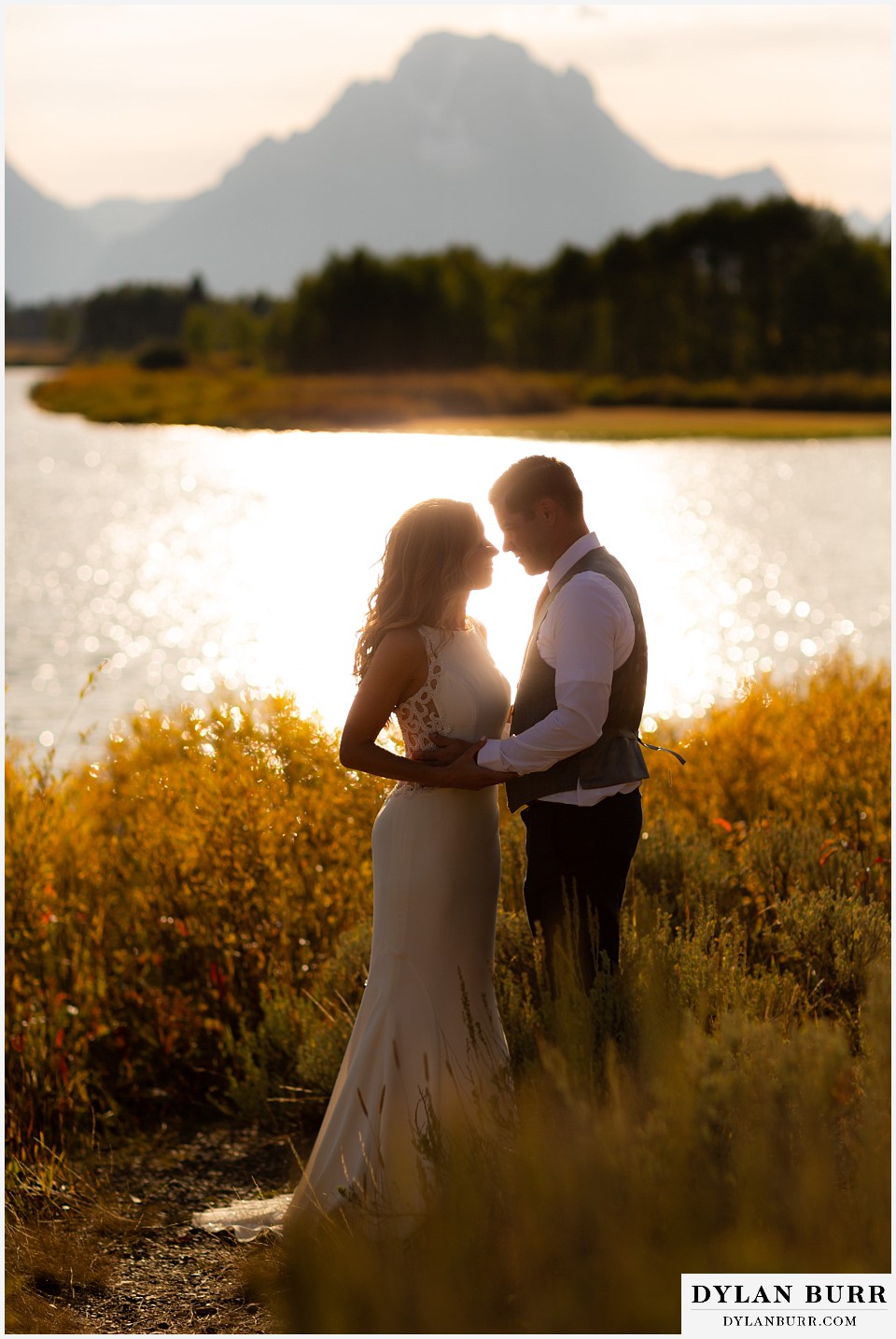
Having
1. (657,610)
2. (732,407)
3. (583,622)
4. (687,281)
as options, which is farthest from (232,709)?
(687,281)

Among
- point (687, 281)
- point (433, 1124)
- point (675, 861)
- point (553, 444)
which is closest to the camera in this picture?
point (433, 1124)

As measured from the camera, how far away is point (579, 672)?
13.7 feet

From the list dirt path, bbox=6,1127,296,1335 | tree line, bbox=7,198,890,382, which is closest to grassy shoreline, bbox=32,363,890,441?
tree line, bbox=7,198,890,382

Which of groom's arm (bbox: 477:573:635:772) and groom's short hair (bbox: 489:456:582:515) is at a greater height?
groom's short hair (bbox: 489:456:582:515)

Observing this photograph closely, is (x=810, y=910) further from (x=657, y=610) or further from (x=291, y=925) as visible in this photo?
(x=657, y=610)

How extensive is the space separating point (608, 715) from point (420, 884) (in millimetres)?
829

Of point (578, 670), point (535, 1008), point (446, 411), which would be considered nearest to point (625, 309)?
point (446, 411)

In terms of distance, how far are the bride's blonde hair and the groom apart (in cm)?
13

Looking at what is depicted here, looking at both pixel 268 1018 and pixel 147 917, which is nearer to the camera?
pixel 268 1018

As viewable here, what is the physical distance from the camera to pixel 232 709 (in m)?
7.78

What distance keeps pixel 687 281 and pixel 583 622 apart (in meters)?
97.1

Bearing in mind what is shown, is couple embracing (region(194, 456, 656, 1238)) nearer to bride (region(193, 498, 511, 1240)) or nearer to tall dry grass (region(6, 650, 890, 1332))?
bride (region(193, 498, 511, 1240))

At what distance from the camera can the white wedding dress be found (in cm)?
452

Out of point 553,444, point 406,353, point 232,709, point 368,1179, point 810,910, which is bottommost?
point 368,1179
